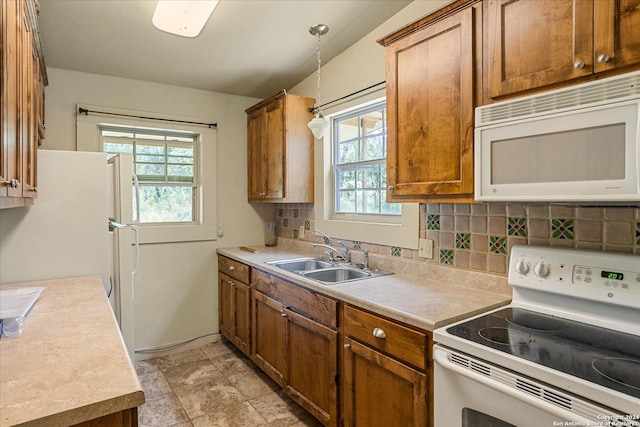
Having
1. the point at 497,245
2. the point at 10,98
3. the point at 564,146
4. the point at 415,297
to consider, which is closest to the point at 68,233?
the point at 10,98

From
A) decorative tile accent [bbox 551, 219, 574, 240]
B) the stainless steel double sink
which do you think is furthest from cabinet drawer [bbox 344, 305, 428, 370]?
decorative tile accent [bbox 551, 219, 574, 240]

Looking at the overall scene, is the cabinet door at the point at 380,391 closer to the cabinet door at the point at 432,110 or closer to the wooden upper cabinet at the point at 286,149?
the cabinet door at the point at 432,110

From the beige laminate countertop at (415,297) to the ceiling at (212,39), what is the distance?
1.62 metres

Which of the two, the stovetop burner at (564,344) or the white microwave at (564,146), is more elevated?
the white microwave at (564,146)

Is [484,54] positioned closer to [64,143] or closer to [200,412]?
[200,412]

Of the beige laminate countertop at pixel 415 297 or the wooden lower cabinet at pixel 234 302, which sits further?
the wooden lower cabinet at pixel 234 302

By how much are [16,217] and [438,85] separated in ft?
7.50

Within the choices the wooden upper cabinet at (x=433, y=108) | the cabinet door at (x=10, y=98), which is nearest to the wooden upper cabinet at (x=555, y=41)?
the wooden upper cabinet at (x=433, y=108)

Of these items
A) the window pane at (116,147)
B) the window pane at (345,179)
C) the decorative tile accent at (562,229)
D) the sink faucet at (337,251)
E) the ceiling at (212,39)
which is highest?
the ceiling at (212,39)

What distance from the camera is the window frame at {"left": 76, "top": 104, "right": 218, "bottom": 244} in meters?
2.90

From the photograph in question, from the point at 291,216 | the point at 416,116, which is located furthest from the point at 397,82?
the point at 291,216

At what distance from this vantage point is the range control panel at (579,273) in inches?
48.4

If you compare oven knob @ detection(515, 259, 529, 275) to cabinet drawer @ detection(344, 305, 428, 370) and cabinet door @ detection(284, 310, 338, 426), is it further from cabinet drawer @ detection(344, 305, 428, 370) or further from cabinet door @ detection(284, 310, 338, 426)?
cabinet door @ detection(284, 310, 338, 426)

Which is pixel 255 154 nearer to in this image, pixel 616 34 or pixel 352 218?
pixel 352 218
